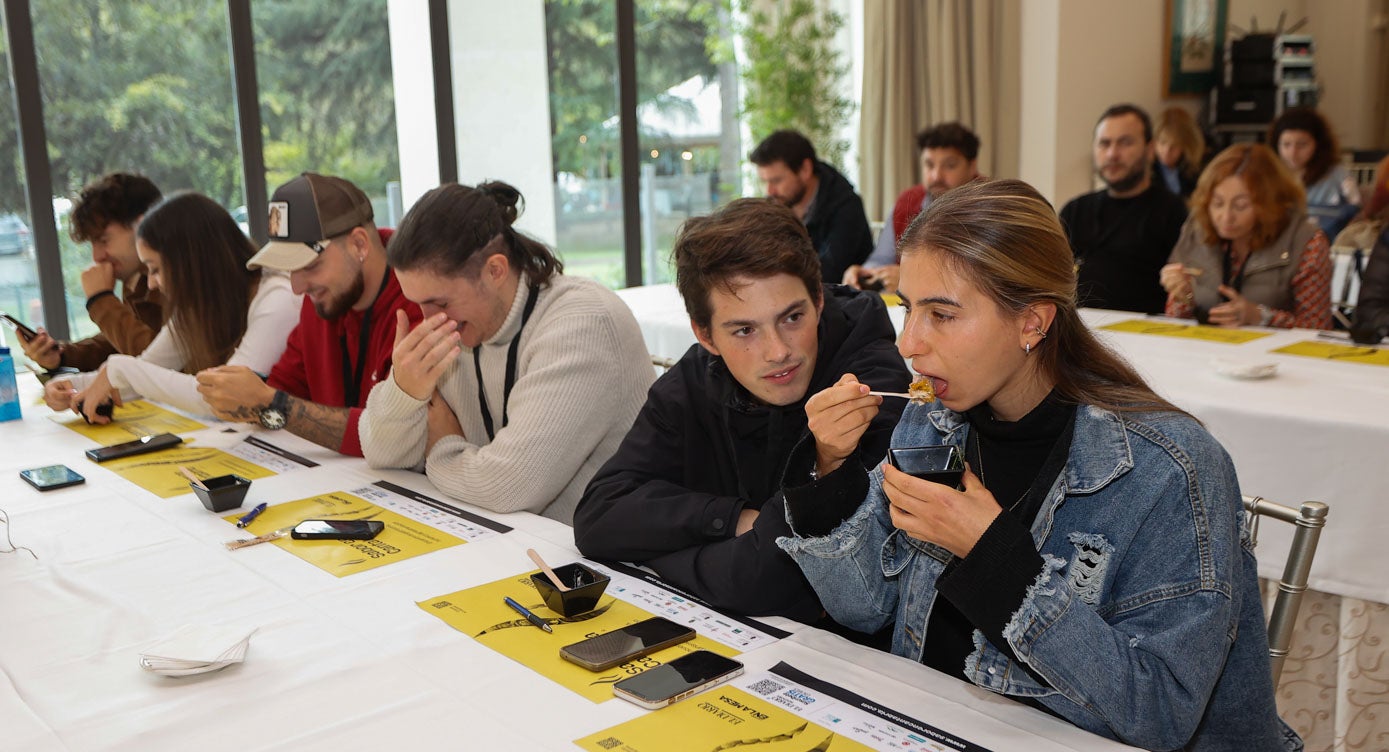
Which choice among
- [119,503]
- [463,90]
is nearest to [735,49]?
[463,90]

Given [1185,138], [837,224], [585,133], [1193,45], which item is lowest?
[837,224]

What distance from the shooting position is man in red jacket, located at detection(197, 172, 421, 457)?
2.55 meters

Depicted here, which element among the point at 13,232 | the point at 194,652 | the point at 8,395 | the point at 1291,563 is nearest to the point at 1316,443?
the point at 1291,563

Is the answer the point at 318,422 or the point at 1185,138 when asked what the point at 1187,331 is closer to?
the point at 318,422

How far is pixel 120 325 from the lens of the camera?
3.58 meters

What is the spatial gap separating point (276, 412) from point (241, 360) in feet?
1.76

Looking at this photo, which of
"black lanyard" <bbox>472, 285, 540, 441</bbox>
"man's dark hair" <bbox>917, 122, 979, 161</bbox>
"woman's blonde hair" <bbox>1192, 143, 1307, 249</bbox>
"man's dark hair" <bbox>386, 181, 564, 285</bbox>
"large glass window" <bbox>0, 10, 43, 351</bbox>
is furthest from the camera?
"man's dark hair" <bbox>917, 122, 979, 161</bbox>

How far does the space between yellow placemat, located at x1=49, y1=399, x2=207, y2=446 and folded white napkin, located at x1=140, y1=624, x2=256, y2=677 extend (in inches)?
57.1

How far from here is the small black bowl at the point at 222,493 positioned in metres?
1.96

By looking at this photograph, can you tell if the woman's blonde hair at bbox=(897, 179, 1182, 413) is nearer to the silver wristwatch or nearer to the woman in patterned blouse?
the silver wristwatch

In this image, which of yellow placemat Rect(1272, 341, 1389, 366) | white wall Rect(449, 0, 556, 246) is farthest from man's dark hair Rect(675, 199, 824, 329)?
white wall Rect(449, 0, 556, 246)

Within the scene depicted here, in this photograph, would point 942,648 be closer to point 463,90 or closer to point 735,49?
point 463,90

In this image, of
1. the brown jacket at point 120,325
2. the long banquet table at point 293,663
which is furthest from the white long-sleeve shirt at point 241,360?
the long banquet table at point 293,663

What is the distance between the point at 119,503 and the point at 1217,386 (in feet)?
8.03
